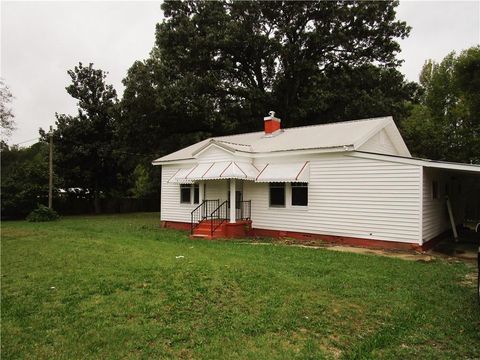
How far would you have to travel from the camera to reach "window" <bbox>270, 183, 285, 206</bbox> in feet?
49.9

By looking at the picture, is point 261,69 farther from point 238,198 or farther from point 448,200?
point 448,200

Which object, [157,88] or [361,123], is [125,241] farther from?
[157,88]

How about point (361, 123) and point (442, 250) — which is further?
point (361, 123)

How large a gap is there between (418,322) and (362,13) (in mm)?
24972

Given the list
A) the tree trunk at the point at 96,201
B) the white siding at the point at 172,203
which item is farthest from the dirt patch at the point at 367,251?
the tree trunk at the point at 96,201

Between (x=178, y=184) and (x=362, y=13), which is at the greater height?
(x=362, y=13)

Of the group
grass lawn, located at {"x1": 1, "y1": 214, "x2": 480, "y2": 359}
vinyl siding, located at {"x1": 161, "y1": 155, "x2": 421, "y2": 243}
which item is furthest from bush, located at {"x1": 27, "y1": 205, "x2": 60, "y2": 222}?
vinyl siding, located at {"x1": 161, "y1": 155, "x2": 421, "y2": 243}

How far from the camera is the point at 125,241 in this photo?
13195 mm

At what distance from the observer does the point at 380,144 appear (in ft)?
50.7

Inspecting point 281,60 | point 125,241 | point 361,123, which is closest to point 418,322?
point 125,241

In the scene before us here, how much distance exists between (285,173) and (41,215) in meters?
18.0

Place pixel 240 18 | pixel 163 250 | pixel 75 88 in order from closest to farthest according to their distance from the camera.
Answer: pixel 163 250, pixel 240 18, pixel 75 88

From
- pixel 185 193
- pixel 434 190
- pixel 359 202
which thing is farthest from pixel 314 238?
pixel 185 193

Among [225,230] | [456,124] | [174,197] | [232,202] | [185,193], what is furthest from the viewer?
[456,124]
